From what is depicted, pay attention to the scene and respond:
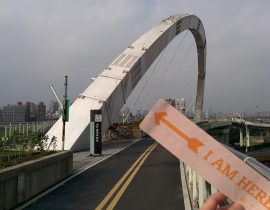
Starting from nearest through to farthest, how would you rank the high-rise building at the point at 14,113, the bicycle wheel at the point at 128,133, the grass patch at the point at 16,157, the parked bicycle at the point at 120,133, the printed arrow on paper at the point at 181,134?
the printed arrow on paper at the point at 181,134
the grass patch at the point at 16,157
the parked bicycle at the point at 120,133
the bicycle wheel at the point at 128,133
the high-rise building at the point at 14,113

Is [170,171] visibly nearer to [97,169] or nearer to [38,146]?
[97,169]

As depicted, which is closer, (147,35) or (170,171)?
(170,171)

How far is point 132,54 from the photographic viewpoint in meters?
38.7

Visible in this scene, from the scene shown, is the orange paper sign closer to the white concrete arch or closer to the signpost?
the signpost

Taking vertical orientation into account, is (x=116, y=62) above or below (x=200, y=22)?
below

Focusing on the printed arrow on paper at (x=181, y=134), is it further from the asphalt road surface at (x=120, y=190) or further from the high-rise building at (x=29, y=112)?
the high-rise building at (x=29, y=112)

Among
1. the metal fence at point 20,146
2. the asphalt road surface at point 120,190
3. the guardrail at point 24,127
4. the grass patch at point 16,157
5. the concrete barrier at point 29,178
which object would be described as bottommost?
the asphalt road surface at point 120,190

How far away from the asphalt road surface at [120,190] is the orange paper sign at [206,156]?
26.5 ft

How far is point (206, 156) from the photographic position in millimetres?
1629

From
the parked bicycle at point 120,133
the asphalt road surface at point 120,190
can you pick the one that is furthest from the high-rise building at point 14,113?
the asphalt road surface at point 120,190

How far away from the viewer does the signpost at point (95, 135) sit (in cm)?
2339

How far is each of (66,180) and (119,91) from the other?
2065 centimetres

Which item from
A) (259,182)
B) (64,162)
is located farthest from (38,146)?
(259,182)

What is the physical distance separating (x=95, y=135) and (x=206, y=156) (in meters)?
22.1
